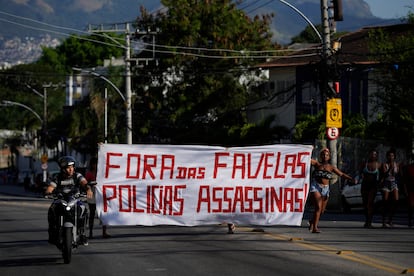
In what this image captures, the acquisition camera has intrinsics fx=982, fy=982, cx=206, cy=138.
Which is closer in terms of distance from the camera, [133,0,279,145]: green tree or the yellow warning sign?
the yellow warning sign

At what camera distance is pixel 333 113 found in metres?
30.4

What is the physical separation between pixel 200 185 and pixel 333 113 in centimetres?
1294

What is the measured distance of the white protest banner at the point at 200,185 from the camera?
18.0m

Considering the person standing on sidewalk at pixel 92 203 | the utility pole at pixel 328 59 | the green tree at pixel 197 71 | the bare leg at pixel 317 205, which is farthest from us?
the green tree at pixel 197 71

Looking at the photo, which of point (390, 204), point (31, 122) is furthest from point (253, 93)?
point (31, 122)

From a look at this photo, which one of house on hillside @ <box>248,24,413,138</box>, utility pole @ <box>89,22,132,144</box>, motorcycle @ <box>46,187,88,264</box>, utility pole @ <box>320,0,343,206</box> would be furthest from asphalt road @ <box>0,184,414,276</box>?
utility pole @ <box>89,22,132,144</box>

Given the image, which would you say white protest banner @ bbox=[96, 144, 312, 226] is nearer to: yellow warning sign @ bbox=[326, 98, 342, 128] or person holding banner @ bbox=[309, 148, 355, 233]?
person holding banner @ bbox=[309, 148, 355, 233]

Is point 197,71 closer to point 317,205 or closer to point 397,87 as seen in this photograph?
point 397,87

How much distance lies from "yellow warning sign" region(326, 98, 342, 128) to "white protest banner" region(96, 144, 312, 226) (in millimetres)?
12098

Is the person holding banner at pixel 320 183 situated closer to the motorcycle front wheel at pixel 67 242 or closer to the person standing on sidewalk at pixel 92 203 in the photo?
the person standing on sidewalk at pixel 92 203

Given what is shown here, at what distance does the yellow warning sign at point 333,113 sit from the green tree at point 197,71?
2670 cm

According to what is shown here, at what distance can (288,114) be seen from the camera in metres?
55.0

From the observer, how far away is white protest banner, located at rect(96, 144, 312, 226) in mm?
17969

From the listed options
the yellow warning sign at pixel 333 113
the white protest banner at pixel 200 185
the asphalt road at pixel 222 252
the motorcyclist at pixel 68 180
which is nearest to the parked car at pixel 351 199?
the yellow warning sign at pixel 333 113
